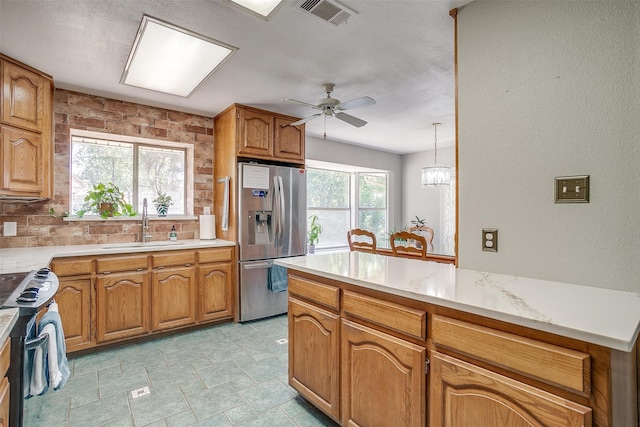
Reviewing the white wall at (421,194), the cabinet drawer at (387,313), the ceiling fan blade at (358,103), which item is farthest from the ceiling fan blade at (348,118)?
the white wall at (421,194)

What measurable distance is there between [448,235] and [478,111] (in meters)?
4.21

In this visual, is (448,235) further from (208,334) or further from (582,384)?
(582,384)

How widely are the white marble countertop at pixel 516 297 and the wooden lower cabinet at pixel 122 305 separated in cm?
191

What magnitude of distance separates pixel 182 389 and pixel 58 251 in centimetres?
160

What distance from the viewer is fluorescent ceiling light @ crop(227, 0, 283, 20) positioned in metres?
1.74

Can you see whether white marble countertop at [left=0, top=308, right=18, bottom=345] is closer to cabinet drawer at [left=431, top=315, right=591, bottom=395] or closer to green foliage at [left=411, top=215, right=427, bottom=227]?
cabinet drawer at [left=431, top=315, right=591, bottom=395]

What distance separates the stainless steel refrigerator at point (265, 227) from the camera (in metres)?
3.49

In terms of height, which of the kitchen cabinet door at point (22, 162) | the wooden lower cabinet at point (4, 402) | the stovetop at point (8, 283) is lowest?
the wooden lower cabinet at point (4, 402)

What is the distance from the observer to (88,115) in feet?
10.3

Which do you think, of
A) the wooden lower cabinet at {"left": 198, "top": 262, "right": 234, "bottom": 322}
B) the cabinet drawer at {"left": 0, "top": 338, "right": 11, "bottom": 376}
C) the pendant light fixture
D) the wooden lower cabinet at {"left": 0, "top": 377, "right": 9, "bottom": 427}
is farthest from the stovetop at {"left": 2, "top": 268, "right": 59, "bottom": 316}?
the pendant light fixture

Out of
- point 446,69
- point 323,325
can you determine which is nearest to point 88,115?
point 323,325

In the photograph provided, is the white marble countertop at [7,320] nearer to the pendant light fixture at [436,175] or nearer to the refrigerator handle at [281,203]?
the refrigerator handle at [281,203]

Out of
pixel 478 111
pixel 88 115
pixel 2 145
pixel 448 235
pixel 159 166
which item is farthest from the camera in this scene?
pixel 448 235

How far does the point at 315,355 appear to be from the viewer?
1837 millimetres
